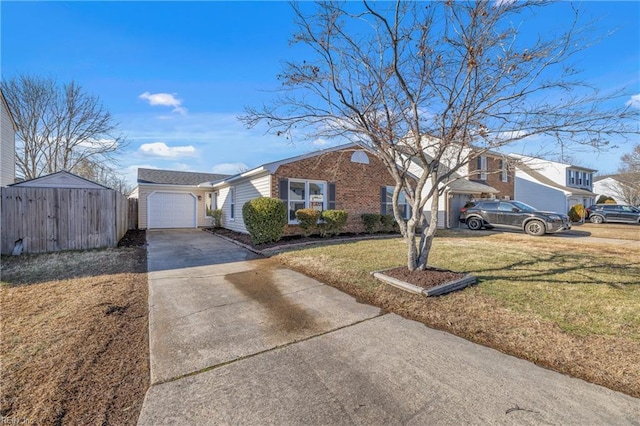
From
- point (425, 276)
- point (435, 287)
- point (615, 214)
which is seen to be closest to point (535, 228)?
point (425, 276)

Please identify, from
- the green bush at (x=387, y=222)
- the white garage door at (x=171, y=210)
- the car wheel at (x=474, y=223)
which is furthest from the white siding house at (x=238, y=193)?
the car wheel at (x=474, y=223)

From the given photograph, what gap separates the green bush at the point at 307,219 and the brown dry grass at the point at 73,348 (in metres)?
5.93

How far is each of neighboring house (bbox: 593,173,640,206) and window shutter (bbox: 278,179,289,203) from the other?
35812mm

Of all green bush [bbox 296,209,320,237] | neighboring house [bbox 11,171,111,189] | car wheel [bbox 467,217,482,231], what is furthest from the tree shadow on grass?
neighboring house [bbox 11,171,111,189]

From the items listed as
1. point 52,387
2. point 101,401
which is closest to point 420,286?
point 101,401

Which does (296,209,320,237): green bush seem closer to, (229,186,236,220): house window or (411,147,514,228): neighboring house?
(229,186,236,220): house window

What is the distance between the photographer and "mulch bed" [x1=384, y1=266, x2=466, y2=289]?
183 inches

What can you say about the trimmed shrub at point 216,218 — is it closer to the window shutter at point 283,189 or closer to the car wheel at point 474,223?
the window shutter at point 283,189

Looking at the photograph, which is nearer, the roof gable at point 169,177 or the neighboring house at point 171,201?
the neighboring house at point 171,201

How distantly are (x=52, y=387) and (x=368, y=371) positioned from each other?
2548 mm

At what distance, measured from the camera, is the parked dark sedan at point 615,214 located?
20234 millimetres

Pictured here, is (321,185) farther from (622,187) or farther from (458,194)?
(622,187)

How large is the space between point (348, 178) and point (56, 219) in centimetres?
985

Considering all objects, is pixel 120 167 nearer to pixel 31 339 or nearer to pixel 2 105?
pixel 2 105
